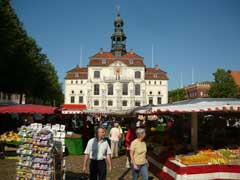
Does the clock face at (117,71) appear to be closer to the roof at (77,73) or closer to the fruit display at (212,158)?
the roof at (77,73)

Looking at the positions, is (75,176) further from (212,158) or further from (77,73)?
(77,73)

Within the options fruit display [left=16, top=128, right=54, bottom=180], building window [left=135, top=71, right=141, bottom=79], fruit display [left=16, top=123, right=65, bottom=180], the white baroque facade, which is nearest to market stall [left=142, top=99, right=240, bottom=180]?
fruit display [left=16, top=123, right=65, bottom=180]

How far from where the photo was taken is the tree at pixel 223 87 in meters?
44.3

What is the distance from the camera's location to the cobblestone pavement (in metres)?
9.12

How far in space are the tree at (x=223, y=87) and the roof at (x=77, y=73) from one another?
36130 mm

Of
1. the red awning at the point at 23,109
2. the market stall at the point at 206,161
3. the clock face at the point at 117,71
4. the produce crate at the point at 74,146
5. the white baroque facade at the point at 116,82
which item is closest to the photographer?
the market stall at the point at 206,161

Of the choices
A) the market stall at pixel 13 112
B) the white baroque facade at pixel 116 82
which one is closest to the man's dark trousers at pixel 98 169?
the market stall at pixel 13 112

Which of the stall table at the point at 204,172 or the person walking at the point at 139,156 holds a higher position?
the person walking at the point at 139,156

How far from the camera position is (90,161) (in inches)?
247

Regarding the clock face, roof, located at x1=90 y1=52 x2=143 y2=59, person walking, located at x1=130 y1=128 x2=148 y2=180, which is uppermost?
roof, located at x1=90 y1=52 x2=143 y2=59

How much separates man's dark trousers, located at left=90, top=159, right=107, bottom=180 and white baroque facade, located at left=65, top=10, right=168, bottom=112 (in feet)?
204

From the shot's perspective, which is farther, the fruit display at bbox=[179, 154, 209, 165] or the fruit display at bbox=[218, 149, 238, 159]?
the fruit display at bbox=[218, 149, 238, 159]

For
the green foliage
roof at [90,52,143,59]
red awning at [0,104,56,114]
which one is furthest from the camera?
roof at [90,52,143,59]

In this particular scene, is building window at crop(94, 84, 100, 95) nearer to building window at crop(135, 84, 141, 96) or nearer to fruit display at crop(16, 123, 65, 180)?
building window at crop(135, 84, 141, 96)
